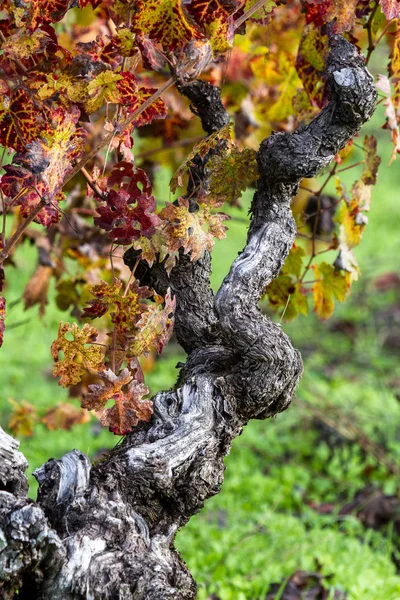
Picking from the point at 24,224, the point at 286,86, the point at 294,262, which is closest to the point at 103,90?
the point at 24,224

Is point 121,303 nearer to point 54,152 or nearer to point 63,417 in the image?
point 54,152

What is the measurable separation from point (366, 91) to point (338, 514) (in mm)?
2456

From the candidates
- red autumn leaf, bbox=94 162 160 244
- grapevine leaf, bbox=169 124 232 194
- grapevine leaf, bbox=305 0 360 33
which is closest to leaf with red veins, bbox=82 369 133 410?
red autumn leaf, bbox=94 162 160 244

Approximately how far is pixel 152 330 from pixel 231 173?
1.22 feet

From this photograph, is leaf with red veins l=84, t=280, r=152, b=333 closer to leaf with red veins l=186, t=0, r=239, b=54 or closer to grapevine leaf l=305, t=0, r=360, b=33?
leaf with red veins l=186, t=0, r=239, b=54

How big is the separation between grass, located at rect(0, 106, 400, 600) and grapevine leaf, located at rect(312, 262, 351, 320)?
0.76m

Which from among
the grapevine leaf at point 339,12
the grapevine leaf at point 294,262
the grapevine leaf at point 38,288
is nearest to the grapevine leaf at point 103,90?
the grapevine leaf at point 339,12

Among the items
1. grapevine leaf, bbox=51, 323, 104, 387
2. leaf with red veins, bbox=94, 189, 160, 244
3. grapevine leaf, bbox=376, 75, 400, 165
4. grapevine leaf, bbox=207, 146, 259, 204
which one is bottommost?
grapevine leaf, bbox=51, 323, 104, 387

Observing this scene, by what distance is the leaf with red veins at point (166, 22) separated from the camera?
1.29 m

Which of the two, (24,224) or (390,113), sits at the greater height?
(390,113)

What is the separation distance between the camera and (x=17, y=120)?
1383 mm

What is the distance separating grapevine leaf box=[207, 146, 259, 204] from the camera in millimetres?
1543

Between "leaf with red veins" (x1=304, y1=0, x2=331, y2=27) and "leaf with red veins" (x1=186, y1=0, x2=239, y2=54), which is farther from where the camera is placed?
"leaf with red veins" (x1=304, y1=0, x2=331, y2=27)

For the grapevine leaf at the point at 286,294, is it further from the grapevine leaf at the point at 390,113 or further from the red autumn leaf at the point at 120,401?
the red autumn leaf at the point at 120,401
